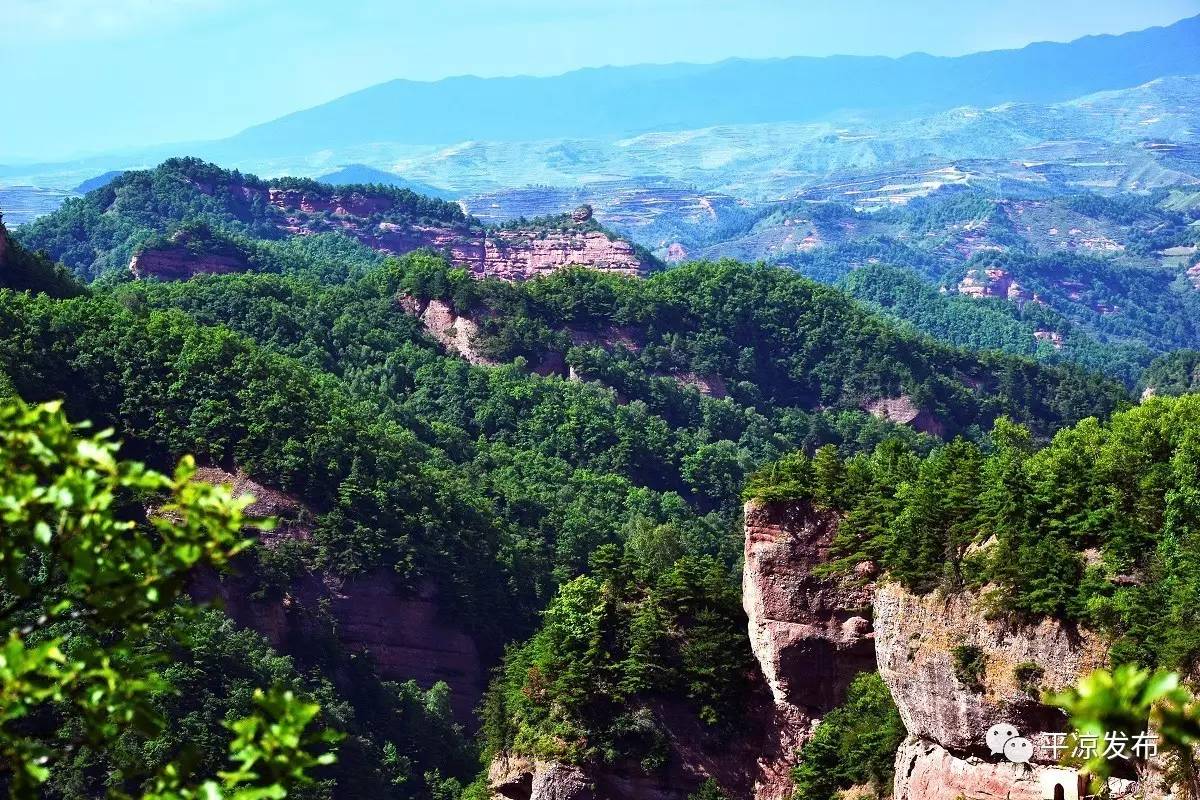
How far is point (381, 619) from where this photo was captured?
66312mm

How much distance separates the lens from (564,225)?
185m

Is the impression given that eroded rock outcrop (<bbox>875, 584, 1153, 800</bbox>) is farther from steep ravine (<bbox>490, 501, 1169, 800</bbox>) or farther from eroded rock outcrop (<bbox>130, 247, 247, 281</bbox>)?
eroded rock outcrop (<bbox>130, 247, 247, 281</bbox>)

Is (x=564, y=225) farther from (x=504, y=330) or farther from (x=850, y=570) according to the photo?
(x=850, y=570)

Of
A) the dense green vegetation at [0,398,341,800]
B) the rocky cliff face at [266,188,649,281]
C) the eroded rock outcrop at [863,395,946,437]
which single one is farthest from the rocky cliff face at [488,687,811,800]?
the rocky cliff face at [266,188,649,281]

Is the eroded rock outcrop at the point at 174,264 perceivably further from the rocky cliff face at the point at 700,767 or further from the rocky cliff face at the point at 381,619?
the rocky cliff face at the point at 700,767

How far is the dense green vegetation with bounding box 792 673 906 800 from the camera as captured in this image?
116ft

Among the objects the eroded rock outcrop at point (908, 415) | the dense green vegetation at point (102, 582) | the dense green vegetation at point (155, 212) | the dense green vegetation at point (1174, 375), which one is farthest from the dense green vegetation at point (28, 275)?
the dense green vegetation at point (1174, 375)

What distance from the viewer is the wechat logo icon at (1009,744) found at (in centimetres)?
3033

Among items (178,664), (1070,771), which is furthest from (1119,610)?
(178,664)

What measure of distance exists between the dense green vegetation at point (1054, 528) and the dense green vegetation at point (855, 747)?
306cm

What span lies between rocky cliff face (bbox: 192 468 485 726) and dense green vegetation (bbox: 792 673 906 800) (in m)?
28.5

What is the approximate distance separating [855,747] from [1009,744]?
6.35m

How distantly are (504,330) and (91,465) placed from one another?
98.4 m

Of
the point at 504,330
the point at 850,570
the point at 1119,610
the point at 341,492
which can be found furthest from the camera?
the point at 504,330
